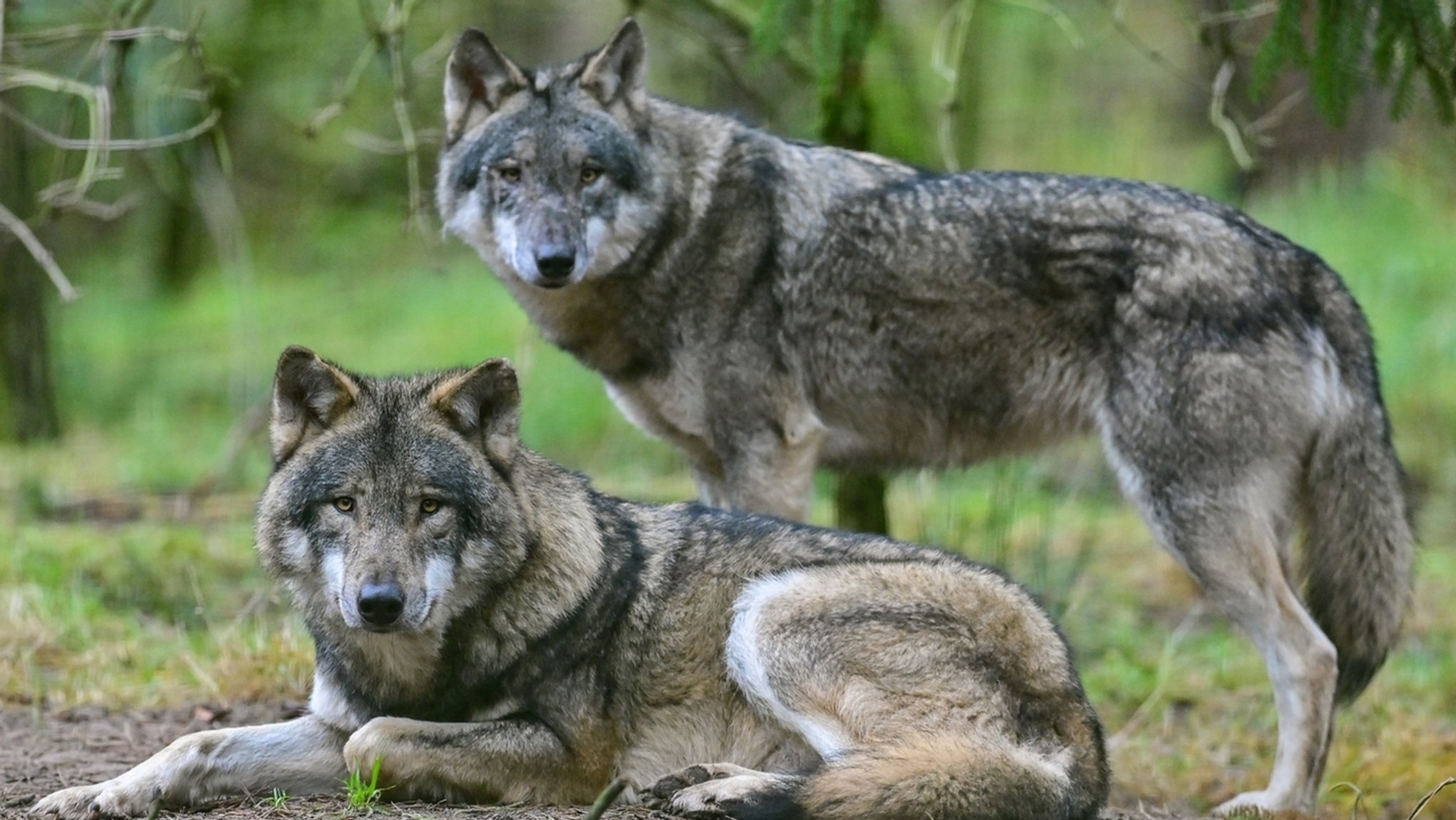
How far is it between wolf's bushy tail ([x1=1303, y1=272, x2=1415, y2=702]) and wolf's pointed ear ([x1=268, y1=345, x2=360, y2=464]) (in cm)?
409

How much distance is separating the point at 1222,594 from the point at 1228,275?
1.34 m

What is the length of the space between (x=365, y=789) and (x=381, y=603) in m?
0.64

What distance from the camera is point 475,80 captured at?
6.96 meters

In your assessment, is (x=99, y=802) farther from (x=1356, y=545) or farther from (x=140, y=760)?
(x=1356, y=545)

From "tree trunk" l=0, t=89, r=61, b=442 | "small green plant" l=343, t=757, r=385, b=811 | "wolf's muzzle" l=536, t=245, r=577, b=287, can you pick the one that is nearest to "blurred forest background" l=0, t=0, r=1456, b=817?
"tree trunk" l=0, t=89, r=61, b=442

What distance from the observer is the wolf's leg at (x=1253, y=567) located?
239 inches

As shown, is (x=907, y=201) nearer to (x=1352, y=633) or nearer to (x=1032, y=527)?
(x=1352, y=633)

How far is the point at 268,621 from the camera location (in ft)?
24.9

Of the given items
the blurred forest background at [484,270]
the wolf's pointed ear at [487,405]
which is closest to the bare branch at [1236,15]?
the blurred forest background at [484,270]

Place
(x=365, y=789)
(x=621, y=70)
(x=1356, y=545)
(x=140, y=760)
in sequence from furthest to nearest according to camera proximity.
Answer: (x=621, y=70)
(x=1356, y=545)
(x=140, y=760)
(x=365, y=789)

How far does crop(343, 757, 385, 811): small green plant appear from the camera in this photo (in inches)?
180

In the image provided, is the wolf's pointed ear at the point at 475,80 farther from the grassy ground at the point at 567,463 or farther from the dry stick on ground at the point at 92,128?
the grassy ground at the point at 567,463

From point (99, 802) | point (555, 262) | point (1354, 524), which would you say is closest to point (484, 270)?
point (555, 262)

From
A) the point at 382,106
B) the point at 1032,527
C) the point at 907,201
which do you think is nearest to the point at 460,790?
the point at 907,201
